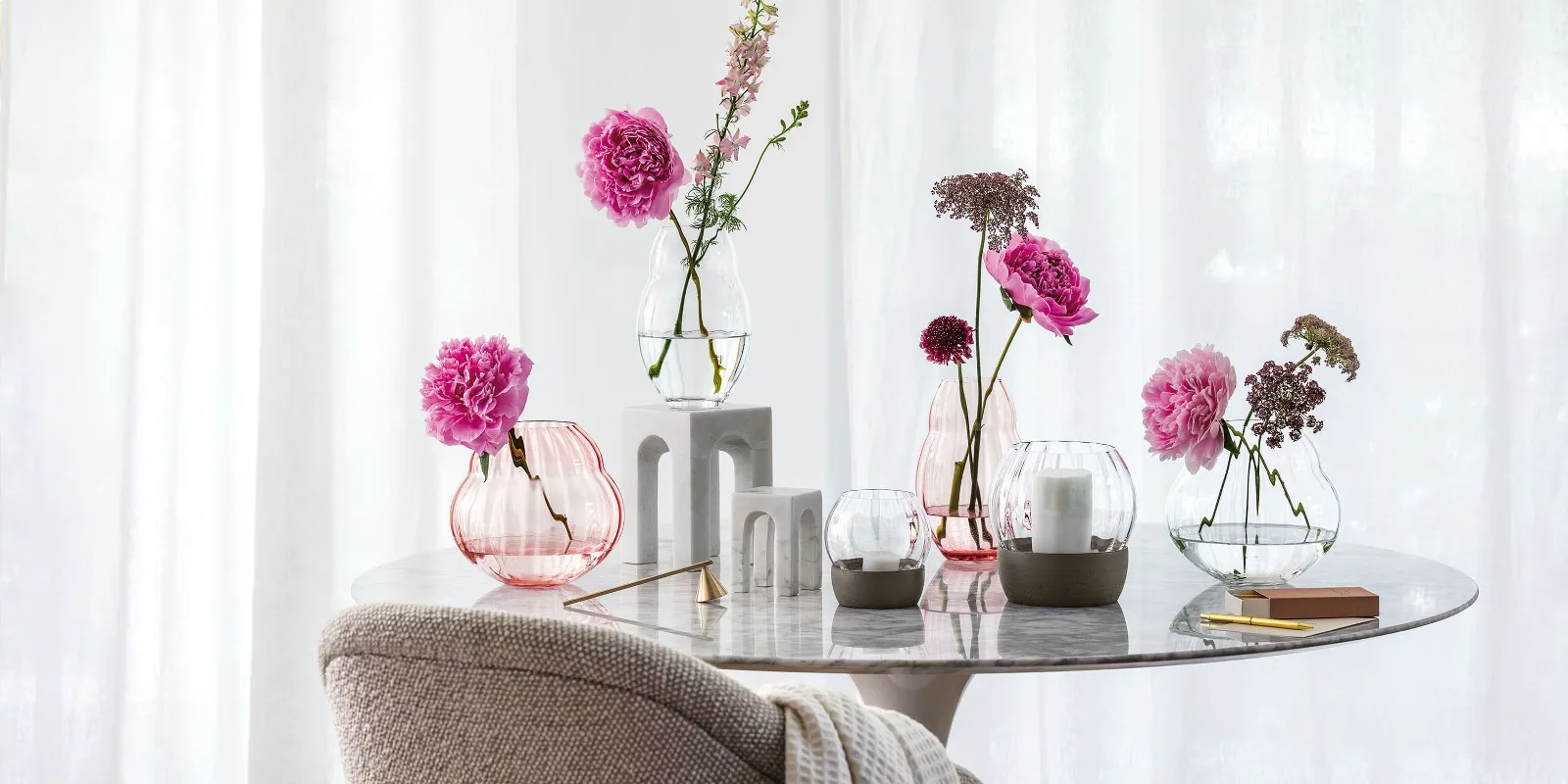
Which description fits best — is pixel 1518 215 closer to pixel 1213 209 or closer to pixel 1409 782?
pixel 1213 209

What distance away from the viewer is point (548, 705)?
2.85ft

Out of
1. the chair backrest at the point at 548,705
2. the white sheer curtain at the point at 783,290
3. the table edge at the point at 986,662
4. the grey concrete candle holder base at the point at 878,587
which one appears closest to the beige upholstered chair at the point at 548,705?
the chair backrest at the point at 548,705

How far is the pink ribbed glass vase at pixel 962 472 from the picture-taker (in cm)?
156

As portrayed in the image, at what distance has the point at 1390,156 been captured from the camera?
6.81 ft

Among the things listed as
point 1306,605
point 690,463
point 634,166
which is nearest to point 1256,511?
point 1306,605

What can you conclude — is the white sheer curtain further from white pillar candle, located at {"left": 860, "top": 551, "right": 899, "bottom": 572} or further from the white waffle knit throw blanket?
the white waffle knit throw blanket

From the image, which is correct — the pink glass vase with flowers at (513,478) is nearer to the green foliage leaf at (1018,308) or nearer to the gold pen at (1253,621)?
the green foliage leaf at (1018,308)

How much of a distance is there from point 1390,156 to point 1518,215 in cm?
20

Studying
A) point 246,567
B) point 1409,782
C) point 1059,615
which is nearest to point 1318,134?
point 1409,782

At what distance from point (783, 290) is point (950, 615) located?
1346 millimetres

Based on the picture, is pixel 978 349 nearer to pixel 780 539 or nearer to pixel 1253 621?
pixel 780 539

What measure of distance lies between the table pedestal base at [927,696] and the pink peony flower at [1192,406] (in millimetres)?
326

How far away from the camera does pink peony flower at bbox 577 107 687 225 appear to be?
146cm

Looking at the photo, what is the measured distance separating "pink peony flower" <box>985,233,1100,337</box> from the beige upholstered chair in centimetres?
67
